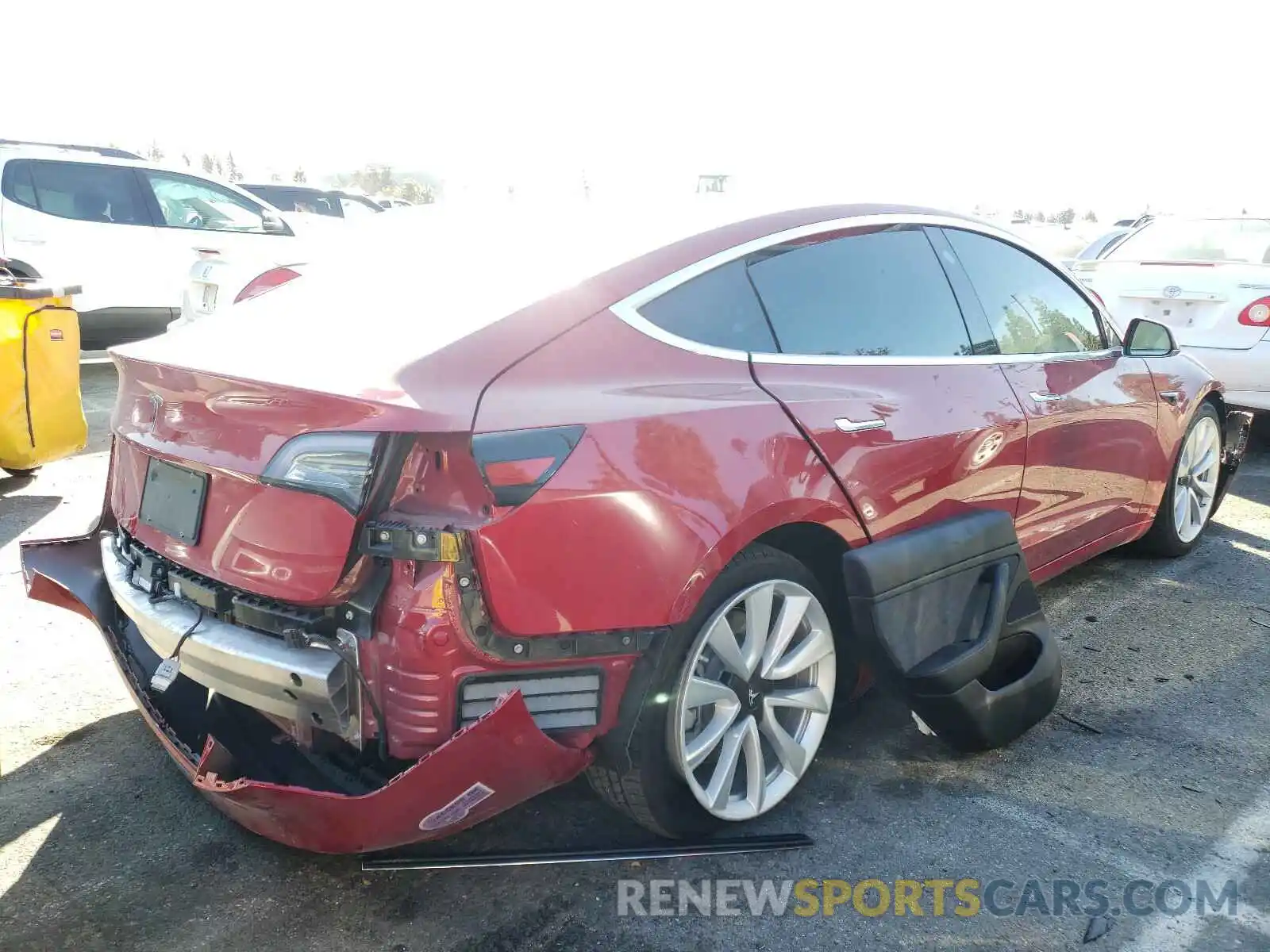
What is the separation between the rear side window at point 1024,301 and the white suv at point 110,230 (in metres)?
6.53

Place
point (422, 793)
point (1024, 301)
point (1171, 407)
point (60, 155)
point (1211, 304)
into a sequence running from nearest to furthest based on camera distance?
point (422, 793) < point (1024, 301) < point (1171, 407) < point (1211, 304) < point (60, 155)

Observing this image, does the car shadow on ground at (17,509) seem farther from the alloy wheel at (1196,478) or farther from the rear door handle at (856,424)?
the alloy wheel at (1196,478)

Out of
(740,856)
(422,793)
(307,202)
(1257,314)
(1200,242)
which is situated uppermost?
(1200,242)

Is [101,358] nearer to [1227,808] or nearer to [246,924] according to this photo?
[246,924]

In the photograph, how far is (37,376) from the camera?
5.16 meters

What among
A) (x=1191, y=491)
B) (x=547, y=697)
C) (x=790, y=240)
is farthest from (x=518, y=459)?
(x=1191, y=491)

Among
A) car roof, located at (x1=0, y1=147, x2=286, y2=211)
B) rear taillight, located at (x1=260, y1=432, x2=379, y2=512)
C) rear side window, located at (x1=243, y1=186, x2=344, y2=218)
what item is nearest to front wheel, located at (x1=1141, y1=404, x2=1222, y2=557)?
rear taillight, located at (x1=260, y1=432, x2=379, y2=512)

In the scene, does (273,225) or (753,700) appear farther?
(273,225)

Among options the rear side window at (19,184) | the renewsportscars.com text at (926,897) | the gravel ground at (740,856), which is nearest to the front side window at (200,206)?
the rear side window at (19,184)

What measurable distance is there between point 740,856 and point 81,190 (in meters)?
8.70

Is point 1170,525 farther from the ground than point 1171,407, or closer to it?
closer to it

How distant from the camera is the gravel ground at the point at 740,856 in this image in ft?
7.37

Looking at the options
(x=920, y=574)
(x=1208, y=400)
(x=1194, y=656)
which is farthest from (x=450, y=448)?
(x=1208, y=400)

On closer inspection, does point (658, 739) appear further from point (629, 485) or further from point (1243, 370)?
point (1243, 370)
